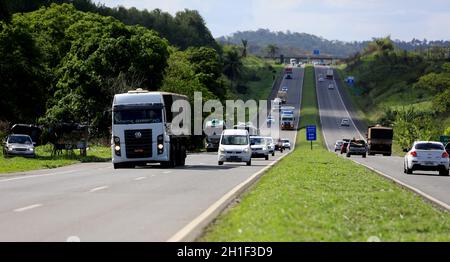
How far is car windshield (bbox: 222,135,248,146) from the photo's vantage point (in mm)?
47312

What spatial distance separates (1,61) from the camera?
7188 centimetres

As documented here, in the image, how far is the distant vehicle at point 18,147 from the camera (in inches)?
2122

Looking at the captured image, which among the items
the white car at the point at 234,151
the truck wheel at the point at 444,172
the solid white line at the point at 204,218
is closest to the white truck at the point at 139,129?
the white car at the point at 234,151

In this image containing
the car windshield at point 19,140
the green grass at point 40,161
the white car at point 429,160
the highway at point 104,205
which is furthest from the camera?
the car windshield at point 19,140

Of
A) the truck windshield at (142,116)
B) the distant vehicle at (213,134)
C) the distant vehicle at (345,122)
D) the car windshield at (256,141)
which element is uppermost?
the truck windshield at (142,116)

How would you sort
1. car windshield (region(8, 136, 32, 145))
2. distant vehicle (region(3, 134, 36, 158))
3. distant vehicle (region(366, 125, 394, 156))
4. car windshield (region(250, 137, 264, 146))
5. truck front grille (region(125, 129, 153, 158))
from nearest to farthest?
1. truck front grille (region(125, 129, 153, 158))
2. distant vehicle (region(3, 134, 36, 158))
3. car windshield (region(8, 136, 32, 145))
4. car windshield (region(250, 137, 264, 146))
5. distant vehicle (region(366, 125, 394, 156))

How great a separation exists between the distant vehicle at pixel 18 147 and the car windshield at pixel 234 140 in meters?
13.4

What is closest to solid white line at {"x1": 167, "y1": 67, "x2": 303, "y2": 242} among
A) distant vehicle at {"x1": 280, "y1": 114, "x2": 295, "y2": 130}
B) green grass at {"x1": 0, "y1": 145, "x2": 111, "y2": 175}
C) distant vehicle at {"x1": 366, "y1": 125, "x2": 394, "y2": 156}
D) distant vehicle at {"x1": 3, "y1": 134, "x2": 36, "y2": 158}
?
green grass at {"x1": 0, "y1": 145, "x2": 111, "y2": 175}

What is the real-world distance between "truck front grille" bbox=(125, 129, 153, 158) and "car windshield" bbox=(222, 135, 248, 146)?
7599mm

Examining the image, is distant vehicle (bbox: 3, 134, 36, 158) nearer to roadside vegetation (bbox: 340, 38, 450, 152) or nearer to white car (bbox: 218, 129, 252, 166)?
white car (bbox: 218, 129, 252, 166)

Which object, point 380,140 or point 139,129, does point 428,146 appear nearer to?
point 139,129

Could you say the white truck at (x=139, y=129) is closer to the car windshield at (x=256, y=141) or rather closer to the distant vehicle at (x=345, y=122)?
the car windshield at (x=256, y=141)
